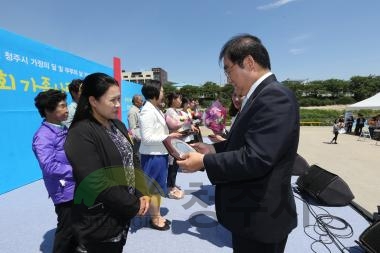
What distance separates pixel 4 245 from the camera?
297cm

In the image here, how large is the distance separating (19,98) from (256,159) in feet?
17.6

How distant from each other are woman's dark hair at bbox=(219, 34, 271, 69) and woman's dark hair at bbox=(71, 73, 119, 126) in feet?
2.49

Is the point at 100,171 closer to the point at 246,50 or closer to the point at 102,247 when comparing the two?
the point at 102,247

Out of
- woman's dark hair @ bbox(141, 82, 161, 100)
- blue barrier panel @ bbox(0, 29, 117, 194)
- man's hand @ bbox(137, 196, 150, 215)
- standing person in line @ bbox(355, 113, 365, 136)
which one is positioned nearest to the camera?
man's hand @ bbox(137, 196, 150, 215)

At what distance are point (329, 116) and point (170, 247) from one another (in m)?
30.8

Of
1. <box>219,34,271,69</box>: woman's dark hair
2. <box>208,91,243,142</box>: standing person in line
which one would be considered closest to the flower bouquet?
<box>208,91,243,142</box>: standing person in line

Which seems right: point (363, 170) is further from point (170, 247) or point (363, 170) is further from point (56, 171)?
point (56, 171)

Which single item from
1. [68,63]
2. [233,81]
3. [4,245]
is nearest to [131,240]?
[4,245]

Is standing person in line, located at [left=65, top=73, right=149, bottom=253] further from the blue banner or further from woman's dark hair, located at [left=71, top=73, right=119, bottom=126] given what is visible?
the blue banner

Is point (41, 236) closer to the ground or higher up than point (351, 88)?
closer to the ground

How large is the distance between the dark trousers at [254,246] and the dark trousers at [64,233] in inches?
57.2

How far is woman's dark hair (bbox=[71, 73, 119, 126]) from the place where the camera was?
156 centimetres

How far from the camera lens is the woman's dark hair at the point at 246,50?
132 centimetres

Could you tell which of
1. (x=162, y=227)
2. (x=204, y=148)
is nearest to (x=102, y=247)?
(x=204, y=148)
